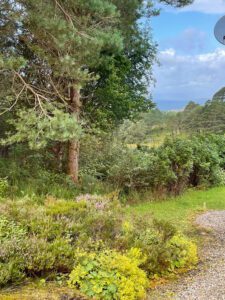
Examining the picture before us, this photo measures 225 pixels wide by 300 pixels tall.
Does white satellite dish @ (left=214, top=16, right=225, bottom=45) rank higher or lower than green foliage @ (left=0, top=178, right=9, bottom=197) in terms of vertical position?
higher

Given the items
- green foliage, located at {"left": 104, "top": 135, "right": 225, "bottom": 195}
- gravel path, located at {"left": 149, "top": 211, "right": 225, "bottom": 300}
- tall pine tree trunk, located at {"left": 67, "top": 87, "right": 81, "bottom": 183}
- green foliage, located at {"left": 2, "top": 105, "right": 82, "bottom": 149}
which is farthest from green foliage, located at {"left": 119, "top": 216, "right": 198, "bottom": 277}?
tall pine tree trunk, located at {"left": 67, "top": 87, "right": 81, "bottom": 183}

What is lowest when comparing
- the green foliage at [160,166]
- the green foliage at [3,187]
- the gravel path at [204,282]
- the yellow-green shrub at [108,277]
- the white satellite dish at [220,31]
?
the gravel path at [204,282]

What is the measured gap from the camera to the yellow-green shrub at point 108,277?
132 inches

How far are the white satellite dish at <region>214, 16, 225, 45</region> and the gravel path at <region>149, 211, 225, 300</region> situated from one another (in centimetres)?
274

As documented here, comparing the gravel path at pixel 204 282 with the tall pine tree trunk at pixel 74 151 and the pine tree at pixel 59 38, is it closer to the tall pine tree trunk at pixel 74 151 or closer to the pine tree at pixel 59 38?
the pine tree at pixel 59 38

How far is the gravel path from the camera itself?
3.64 meters

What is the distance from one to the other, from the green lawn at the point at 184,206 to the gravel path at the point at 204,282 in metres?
1.38

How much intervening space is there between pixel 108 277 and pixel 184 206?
211 inches

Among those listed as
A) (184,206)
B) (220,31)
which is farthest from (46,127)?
(184,206)

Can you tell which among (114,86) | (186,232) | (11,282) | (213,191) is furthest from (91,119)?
(11,282)

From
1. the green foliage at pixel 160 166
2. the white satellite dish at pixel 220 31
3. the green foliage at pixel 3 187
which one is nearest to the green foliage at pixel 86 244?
the white satellite dish at pixel 220 31

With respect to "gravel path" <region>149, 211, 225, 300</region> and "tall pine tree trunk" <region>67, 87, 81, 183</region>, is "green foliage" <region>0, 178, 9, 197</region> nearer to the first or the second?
"tall pine tree trunk" <region>67, 87, 81, 183</region>

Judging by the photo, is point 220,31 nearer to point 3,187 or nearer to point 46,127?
point 46,127

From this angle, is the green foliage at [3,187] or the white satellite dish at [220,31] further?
the green foliage at [3,187]
